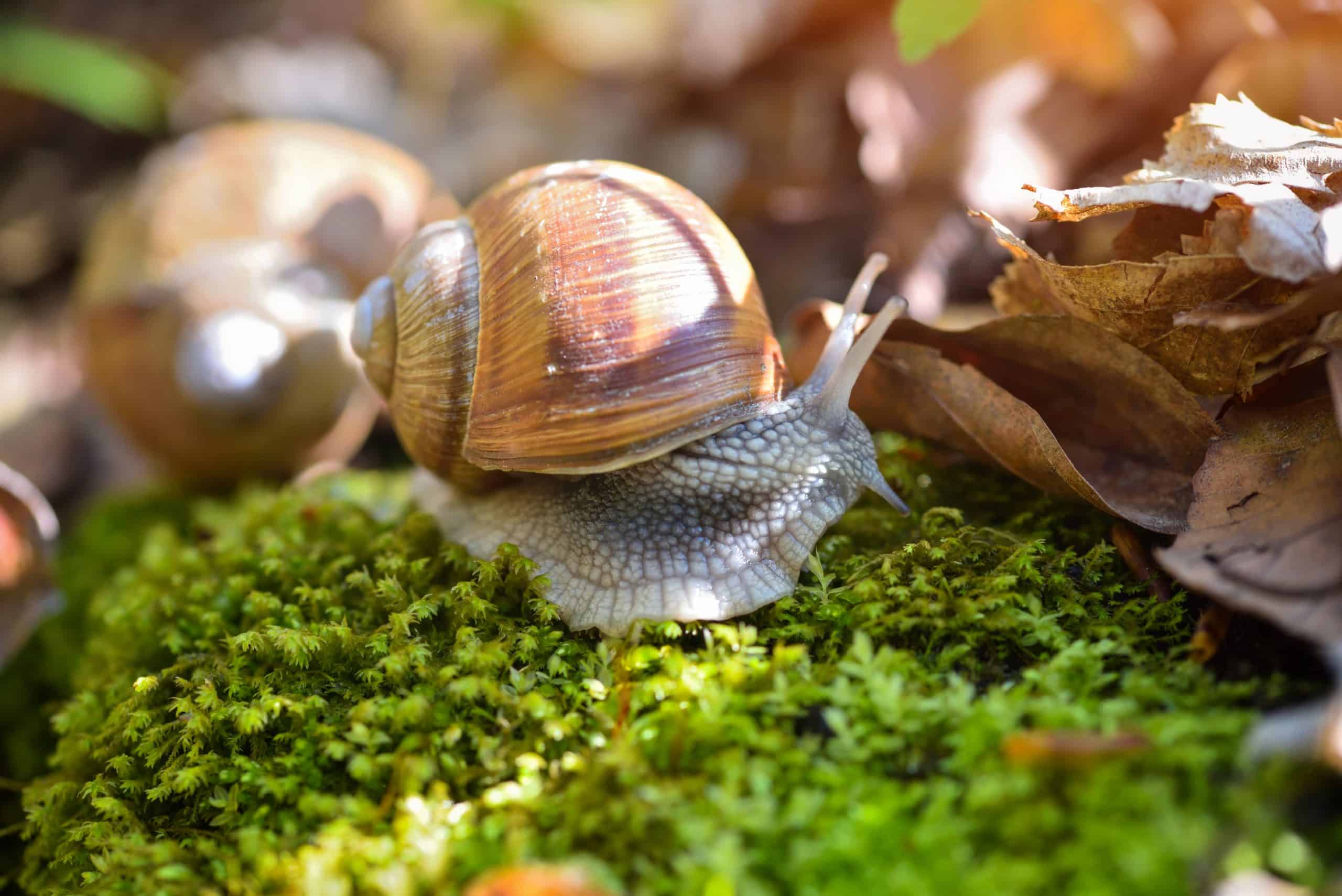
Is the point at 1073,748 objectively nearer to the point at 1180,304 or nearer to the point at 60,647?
the point at 1180,304

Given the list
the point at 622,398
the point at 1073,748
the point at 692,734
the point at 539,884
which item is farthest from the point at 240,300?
the point at 1073,748

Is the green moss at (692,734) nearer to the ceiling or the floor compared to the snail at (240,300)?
nearer to the floor

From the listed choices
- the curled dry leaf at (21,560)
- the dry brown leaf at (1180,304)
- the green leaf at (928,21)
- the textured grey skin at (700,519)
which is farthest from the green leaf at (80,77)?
the dry brown leaf at (1180,304)

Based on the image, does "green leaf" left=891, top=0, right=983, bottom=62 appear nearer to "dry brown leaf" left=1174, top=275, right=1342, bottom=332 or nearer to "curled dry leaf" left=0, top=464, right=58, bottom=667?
"dry brown leaf" left=1174, top=275, right=1342, bottom=332

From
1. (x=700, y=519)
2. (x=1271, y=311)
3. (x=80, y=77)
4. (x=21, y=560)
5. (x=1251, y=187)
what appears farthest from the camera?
(x=80, y=77)

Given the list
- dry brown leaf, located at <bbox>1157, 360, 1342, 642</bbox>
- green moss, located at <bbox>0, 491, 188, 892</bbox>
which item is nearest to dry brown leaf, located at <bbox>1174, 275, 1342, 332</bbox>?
dry brown leaf, located at <bbox>1157, 360, 1342, 642</bbox>

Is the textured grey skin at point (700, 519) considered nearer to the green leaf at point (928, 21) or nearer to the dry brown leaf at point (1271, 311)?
the dry brown leaf at point (1271, 311)

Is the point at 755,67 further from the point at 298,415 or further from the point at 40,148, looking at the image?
the point at 40,148
